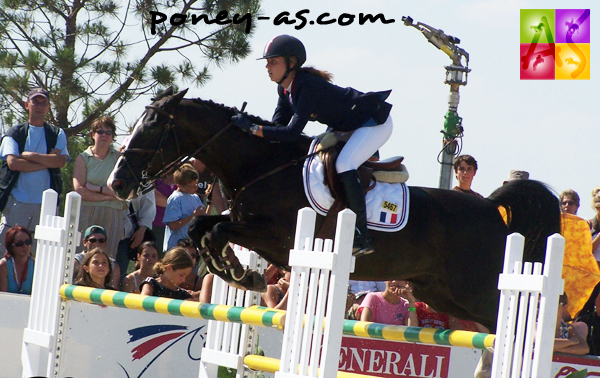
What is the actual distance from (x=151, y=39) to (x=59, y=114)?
1.63m

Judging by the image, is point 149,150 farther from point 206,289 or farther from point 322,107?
point 206,289

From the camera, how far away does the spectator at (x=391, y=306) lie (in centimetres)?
638

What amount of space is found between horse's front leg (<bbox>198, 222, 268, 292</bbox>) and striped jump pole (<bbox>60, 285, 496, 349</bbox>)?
1.26ft

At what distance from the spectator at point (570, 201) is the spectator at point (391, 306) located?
7.79ft

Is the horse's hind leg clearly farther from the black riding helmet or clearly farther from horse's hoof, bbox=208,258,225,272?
the black riding helmet

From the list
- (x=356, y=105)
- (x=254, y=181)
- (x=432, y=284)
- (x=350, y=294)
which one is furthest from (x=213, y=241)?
(x=350, y=294)

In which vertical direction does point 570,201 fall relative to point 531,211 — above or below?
above

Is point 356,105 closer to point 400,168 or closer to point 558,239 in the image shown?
point 400,168

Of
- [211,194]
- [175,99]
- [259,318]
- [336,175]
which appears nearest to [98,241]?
[211,194]

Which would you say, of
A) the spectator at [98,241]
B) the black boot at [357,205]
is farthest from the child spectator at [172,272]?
the black boot at [357,205]

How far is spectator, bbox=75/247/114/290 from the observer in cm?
598

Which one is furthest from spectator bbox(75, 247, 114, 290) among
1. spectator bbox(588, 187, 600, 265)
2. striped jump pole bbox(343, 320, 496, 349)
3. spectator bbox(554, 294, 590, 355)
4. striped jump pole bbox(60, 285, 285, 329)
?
spectator bbox(588, 187, 600, 265)

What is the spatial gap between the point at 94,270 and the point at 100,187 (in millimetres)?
1566

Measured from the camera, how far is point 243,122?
16.5 ft
